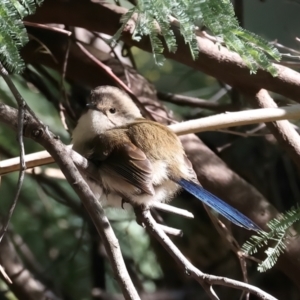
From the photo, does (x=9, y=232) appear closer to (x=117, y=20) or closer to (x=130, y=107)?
(x=130, y=107)

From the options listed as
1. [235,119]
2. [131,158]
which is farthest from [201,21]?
[131,158]

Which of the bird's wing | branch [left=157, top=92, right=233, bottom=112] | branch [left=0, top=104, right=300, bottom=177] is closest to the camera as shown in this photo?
branch [left=0, top=104, right=300, bottom=177]

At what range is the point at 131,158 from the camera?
1.78 metres

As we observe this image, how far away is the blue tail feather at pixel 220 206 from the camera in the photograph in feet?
5.72

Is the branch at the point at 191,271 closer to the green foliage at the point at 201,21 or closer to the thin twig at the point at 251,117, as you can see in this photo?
the thin twig at the point at 251,117

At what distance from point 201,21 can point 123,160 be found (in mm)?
577

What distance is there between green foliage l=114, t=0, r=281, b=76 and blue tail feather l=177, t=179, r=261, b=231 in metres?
0.49

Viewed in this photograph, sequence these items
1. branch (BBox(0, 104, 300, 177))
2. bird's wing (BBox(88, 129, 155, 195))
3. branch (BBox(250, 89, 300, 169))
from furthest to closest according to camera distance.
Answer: branch (BBox(250, 89, 300, 169))
bird's wing (BBox(88, 129, 155, 195))
branch (BBox(0, 104, 300, 177))

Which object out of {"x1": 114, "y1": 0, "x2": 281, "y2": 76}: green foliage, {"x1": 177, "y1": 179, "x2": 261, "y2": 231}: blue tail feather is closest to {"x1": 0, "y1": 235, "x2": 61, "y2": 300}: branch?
{"x1": 177, "y1": 179, "x2": 261, "y2": 231}: blue tail feather

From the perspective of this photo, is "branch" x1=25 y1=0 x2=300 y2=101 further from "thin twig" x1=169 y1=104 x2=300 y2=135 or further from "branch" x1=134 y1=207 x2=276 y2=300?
"branch" x1=134 y1=207 x2=276 y2=300

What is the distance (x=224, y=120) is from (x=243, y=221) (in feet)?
1.06

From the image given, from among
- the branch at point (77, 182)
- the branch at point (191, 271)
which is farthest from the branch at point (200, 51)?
the branch at point (77, 182)

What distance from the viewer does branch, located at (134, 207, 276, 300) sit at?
1.22 metres

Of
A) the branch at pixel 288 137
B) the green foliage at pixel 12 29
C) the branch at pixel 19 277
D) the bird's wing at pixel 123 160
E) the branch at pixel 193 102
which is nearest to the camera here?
the green foliage at pixel 12 29
